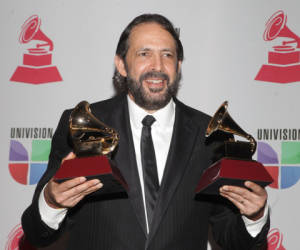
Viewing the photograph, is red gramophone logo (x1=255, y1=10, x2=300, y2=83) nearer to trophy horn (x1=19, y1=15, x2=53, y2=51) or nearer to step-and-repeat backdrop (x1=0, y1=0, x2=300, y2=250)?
step-and-repeat backdrop (x1=0, y1=0, x2=300, y2=250)

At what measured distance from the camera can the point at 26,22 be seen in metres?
3.12

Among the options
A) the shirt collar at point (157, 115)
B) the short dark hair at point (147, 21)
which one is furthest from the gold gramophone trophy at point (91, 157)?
the short dark hair at point (147, 21)

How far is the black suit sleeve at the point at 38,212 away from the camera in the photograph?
1.94m

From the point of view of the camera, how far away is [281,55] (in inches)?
120

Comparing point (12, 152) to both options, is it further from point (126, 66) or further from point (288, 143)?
point (288, 143)

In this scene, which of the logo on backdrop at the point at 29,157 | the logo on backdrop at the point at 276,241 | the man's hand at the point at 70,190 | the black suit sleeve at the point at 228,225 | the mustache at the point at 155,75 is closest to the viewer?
the man's hand at the point at 70,190

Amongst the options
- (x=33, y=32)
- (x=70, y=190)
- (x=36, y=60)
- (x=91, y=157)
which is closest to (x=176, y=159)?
(x=91, y=157)

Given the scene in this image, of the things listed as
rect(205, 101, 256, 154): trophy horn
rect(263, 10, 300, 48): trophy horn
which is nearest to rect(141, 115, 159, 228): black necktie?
rect(205, 101, 256, 154): trophy horn

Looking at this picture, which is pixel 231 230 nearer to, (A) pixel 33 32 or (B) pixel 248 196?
(B) pixel 248 196

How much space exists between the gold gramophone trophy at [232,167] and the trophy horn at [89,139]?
0.46 m

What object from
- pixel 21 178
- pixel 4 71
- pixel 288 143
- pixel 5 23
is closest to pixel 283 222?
pixel 288 143

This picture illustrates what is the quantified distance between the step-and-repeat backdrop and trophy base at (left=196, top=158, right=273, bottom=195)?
1.17 metres

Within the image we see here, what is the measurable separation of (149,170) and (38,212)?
1.85 ft

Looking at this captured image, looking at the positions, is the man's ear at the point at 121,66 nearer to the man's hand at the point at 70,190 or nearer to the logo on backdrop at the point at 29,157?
the logo on backdrop at the point at 29,157
